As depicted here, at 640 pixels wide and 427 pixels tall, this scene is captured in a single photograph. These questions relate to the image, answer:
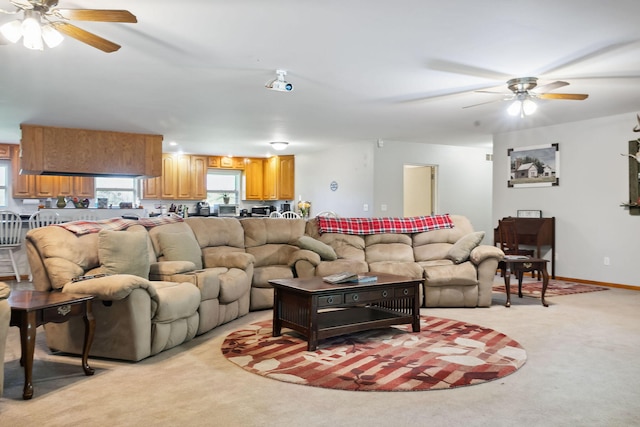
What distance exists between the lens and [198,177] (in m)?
11.3

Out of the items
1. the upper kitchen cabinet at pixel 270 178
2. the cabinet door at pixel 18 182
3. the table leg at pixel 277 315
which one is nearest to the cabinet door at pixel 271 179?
the upper kitchen cabinet at pixel 270 178

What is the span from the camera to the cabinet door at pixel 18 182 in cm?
949

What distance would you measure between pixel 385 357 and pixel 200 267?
2.13m

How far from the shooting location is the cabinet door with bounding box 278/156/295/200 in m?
11.2

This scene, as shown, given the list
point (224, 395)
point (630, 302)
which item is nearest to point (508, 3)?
point (224, 395)

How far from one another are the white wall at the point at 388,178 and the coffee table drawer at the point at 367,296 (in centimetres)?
510

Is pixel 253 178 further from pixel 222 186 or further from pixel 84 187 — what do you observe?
pixel 84 187

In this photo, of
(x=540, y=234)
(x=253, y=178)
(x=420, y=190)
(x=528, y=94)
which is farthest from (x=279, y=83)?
(x=253, y=178)

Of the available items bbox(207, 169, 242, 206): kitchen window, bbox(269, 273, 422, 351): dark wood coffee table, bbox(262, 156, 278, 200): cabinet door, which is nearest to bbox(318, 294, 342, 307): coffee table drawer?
bbox(269, 273, 422, 351): dark wood coffee table

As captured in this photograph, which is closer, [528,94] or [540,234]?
[528,94]

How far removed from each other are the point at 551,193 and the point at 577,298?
2203mm

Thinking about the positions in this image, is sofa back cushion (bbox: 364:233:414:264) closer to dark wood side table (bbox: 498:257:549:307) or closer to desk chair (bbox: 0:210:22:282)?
dark wood side table (bbox: 498:257:549:307)

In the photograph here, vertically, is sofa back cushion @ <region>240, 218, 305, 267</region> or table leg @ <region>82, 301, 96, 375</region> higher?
sofa back cushion @ <region>240, 218, 305, 267</region>

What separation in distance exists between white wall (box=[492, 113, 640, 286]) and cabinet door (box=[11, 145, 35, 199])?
9.10 metres
